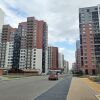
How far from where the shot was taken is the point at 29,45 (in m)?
148

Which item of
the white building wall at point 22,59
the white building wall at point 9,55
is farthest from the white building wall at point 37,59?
the white building wall at point 9,55

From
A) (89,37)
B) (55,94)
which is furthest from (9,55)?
(55,94)

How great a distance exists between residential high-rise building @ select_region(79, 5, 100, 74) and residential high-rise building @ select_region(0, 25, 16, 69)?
49069 millimetres

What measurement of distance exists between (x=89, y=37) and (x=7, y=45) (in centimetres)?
5695

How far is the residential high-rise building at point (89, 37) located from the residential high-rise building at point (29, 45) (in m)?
28.0

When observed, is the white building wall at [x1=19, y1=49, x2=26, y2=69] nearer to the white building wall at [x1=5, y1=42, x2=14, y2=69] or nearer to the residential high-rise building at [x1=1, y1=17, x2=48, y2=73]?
the residential high-rise building at [x1=1, y1=17, x2=48, y2=73]

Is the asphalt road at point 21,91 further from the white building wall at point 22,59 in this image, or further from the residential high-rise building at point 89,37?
the white building wall at point 22,59

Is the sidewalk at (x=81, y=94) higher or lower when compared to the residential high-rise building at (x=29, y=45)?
lower

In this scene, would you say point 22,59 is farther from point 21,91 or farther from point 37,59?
point 21,91

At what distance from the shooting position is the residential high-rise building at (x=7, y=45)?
150500 millimetres

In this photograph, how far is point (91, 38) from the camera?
13438cm

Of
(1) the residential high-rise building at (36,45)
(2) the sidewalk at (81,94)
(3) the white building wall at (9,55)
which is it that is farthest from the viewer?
(3) the white building wall at (9,55)

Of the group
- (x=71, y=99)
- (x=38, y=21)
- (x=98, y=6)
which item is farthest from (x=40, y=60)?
(x=71, y=99)

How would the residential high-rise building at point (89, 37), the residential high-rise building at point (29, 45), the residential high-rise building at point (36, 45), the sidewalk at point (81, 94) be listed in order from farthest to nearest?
the residential high-rise building at point (29, 45) → the residential high-rise building at point (36, 45) → the residential high-rise building at point (89, 37) → the sidewalk at point (81, 94)
